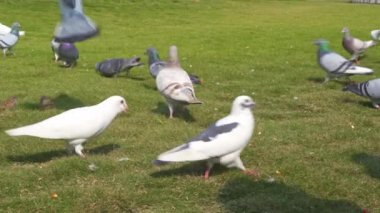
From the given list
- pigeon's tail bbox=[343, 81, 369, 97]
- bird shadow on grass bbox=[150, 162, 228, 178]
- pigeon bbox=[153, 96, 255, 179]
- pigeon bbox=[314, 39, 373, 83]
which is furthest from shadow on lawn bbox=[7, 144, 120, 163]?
pigeon bbox=[314, 39, 373, 83]

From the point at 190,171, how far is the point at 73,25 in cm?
231

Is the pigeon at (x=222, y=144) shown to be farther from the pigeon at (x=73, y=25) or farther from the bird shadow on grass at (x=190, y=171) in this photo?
the pigeon at (x=73, y=25)

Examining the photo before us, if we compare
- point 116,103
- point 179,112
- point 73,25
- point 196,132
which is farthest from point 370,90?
point 73,25

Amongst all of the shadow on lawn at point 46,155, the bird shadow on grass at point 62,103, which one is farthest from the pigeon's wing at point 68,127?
the bird shadow on grass at point 62,103

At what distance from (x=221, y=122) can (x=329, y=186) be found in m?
1.41

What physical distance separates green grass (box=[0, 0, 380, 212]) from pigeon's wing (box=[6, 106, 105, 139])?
1.12ft

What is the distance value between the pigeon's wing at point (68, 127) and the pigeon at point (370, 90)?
5.45 metres

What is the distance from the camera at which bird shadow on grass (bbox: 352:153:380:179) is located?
7143 mm

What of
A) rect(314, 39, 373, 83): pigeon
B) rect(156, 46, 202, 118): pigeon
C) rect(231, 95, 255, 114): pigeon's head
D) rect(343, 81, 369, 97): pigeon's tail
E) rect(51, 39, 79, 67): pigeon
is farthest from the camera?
rect(51, 39, 79, 67): pigeon

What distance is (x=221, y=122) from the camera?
686cm

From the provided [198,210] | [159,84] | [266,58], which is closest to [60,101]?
[159,84]

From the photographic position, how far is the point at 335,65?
42.4ft

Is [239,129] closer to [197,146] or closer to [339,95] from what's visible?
[197,146]

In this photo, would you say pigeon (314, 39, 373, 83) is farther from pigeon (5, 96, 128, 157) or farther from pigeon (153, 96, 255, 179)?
pigeon (5, 96, 128, 157)
